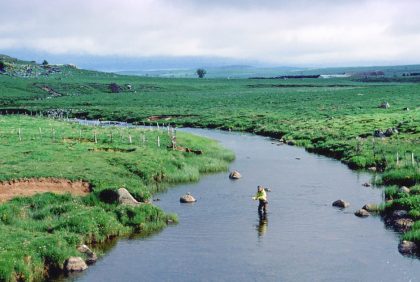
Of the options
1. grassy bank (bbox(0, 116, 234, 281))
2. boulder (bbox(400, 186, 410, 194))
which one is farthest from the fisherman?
boulder (bbox(400, 186, 410, 194))

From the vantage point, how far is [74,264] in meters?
30.3

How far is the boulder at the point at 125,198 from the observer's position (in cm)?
4031

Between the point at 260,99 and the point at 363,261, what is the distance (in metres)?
133

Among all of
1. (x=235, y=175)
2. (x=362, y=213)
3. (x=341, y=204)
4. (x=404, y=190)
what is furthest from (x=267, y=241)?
(x=235, y=175)

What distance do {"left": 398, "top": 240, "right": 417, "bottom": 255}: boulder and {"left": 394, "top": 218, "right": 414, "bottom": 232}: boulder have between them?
3.61 meters

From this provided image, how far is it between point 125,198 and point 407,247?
58.7ft

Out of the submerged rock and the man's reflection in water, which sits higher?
the submerged rock

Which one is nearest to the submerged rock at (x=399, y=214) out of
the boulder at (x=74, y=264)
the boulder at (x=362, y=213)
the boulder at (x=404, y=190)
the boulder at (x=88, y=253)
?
the boulder at (x=362, y=213)

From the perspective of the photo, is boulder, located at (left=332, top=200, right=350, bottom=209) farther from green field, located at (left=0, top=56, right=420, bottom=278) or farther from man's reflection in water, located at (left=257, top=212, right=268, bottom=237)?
man's reflection in water, located at (left=257, top=212, right=268, bottom=237)

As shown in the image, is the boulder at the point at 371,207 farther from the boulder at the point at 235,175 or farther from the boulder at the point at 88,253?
the boulder at the point at 88,253

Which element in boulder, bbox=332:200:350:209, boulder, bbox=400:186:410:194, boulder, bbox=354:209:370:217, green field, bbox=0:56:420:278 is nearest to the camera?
boulder, bbox=354:209:370:217

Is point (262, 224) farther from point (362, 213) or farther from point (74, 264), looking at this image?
point (74, 264)

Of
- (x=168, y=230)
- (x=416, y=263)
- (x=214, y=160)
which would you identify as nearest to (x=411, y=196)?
(x=416, y=263)

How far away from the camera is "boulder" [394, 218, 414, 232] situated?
3657 cm
